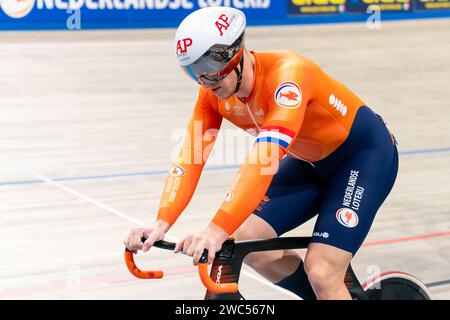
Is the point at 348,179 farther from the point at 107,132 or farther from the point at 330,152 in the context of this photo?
the point at 107,132

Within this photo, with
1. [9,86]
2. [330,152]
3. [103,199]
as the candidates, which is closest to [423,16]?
[9,86]

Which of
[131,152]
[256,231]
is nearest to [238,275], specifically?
[256,231]

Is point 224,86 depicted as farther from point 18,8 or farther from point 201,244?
point 18,8

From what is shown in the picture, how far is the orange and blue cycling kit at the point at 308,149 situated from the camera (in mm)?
2754

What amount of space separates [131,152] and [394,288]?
3.83m

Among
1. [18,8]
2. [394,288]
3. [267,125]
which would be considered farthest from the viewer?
[18,8]

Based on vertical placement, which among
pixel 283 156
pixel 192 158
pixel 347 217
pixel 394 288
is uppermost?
pixel 283 156

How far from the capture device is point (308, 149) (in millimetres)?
2996

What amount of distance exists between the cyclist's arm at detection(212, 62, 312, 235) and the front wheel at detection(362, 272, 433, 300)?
787 millimetres

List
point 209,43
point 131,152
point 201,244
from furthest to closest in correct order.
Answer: point 131,152 < point 209,43 < point 201,244

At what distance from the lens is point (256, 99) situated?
9.27 feet

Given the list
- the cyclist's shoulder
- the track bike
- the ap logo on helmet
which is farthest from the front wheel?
the ap logo on helmet

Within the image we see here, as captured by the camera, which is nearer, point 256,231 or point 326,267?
point 326,267

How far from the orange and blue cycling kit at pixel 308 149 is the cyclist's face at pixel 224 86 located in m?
0.14
